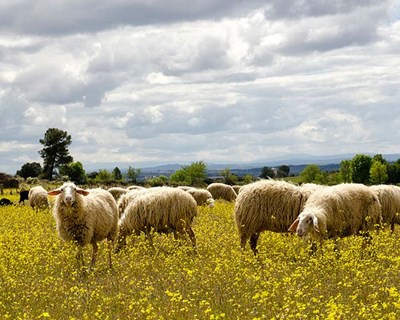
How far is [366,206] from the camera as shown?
574 inches

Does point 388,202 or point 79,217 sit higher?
point 79,217

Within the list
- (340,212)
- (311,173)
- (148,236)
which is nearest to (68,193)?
(148,236)

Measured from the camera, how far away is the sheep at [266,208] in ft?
48.3

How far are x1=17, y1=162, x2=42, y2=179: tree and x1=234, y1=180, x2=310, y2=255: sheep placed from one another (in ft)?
380

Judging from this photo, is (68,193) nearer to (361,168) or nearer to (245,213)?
(245,213)

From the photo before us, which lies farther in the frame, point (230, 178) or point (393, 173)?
point (393, 173)

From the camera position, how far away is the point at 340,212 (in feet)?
46.1

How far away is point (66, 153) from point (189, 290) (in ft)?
379

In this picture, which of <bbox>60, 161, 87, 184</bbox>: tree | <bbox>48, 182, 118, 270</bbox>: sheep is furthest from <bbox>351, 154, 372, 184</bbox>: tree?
<bbox>48, 182, 118, 270</bbox>: sheep

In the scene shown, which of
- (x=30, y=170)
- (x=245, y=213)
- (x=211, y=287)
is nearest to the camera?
(x=211, y=287)

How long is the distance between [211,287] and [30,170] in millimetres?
123955

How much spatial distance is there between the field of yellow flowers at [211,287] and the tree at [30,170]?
379ft

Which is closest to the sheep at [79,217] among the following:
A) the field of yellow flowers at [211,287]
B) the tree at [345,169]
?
the field of yellow flowers at [211,287]

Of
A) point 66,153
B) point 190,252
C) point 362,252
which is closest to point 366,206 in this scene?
point 362,252
